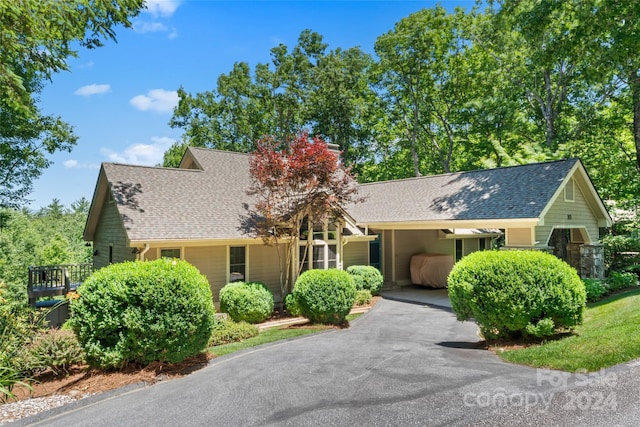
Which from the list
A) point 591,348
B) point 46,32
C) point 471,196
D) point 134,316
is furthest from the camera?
point 471,196

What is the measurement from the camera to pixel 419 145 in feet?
115

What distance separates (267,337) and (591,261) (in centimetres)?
1383

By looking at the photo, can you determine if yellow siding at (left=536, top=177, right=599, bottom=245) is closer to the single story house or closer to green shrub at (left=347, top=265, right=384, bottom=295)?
the single story house

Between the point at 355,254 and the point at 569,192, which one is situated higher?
the point at 569,192

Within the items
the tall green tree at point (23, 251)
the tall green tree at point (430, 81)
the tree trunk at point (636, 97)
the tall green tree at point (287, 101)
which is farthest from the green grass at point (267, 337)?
the tall green tree at point (287, 101)

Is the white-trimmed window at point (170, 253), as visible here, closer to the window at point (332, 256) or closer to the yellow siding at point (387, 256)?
the window at point (332, 256)

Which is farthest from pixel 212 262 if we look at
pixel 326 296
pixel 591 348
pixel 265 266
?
pixel 591 348

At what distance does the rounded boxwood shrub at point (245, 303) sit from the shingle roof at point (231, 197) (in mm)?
2067

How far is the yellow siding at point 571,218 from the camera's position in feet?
44.0

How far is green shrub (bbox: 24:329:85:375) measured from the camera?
22.1ft

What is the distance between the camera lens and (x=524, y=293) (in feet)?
24.7

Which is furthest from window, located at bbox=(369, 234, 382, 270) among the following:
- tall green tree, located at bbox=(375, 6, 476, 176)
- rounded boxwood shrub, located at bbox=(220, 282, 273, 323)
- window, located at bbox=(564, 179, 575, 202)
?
tall green tree, located at bbox=(375, 6, 476, 176)

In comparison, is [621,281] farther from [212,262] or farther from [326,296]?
[212,262]

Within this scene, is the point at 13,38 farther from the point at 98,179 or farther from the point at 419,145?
the point at 419,145
